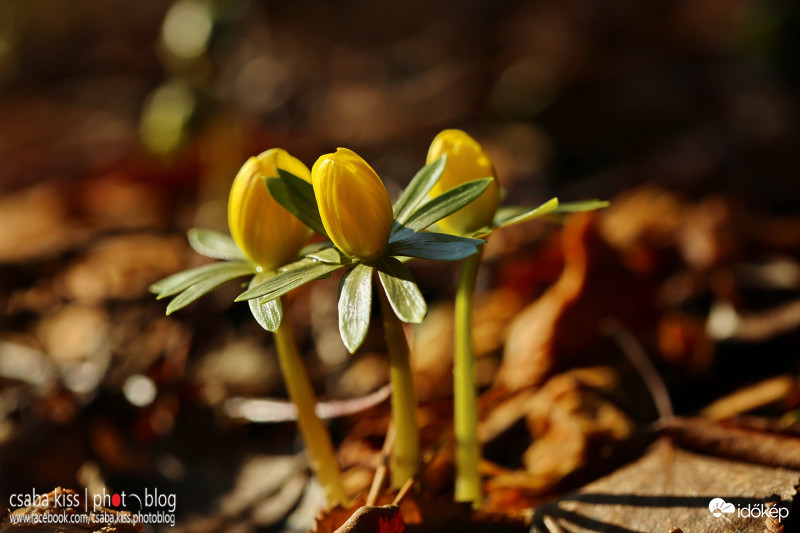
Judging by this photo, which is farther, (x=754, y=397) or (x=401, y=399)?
(x=754, y=397)

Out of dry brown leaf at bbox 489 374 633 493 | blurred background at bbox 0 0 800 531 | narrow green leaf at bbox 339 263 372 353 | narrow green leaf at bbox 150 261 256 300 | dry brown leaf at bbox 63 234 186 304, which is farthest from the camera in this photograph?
dry brown leaf at bbox 63 234 186 304

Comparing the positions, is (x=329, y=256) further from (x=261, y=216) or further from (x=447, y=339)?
(x=447, y=339)

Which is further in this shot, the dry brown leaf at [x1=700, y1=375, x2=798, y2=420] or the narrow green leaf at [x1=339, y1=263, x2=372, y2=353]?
the dry brown leaf at [x1=700, y1=375, x2=798, y2=420]

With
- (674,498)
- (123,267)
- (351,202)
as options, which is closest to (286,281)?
(351,202)

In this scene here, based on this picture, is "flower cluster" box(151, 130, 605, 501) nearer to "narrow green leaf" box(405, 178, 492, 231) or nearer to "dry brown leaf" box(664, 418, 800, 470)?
"narrow green leaf" box(405, 178, 492, 231)

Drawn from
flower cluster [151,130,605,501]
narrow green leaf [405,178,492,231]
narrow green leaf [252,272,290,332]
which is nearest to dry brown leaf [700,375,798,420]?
flower cluster [151,130,605,501]

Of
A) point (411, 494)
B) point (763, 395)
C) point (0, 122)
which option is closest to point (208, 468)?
point (411, 494)
